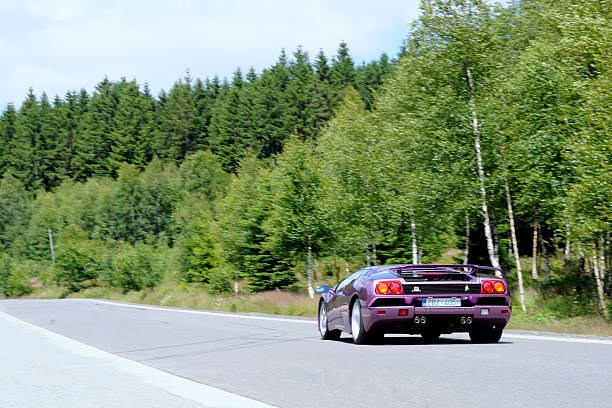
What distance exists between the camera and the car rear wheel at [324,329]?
13164 mm

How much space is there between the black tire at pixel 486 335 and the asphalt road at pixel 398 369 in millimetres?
208

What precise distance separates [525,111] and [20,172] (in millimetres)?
128690

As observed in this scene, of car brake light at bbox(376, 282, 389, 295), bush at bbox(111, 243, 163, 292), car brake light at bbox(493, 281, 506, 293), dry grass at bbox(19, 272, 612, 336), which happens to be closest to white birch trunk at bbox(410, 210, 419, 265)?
dry grass at bbox(19, 272, 612, 336)

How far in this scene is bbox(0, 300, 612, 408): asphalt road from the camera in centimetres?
580

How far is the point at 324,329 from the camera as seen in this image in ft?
44.2

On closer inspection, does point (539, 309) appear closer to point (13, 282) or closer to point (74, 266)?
point (74, 266)

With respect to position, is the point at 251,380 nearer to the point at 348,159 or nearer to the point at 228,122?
the point at 348,159

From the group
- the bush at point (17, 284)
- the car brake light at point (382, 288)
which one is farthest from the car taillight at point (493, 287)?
the bush at point (17, 284)

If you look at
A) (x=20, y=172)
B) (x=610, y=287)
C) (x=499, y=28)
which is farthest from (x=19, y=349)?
(x=20, y=172)

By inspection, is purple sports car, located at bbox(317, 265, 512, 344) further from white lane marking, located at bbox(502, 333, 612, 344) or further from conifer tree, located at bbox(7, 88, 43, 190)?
conifer tree, located at bbox(7, 88, 43, 190)

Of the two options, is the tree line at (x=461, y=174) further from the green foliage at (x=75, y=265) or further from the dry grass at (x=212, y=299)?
the green foliage at (x=75, y=265)

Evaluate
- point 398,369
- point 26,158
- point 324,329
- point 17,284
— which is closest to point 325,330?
point 324,329

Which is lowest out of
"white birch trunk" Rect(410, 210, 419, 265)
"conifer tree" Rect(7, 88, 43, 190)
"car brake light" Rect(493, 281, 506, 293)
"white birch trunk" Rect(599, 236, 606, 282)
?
"car brake light" Rect(493, 281, 506, 293)

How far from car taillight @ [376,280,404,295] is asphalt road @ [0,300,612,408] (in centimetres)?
84
